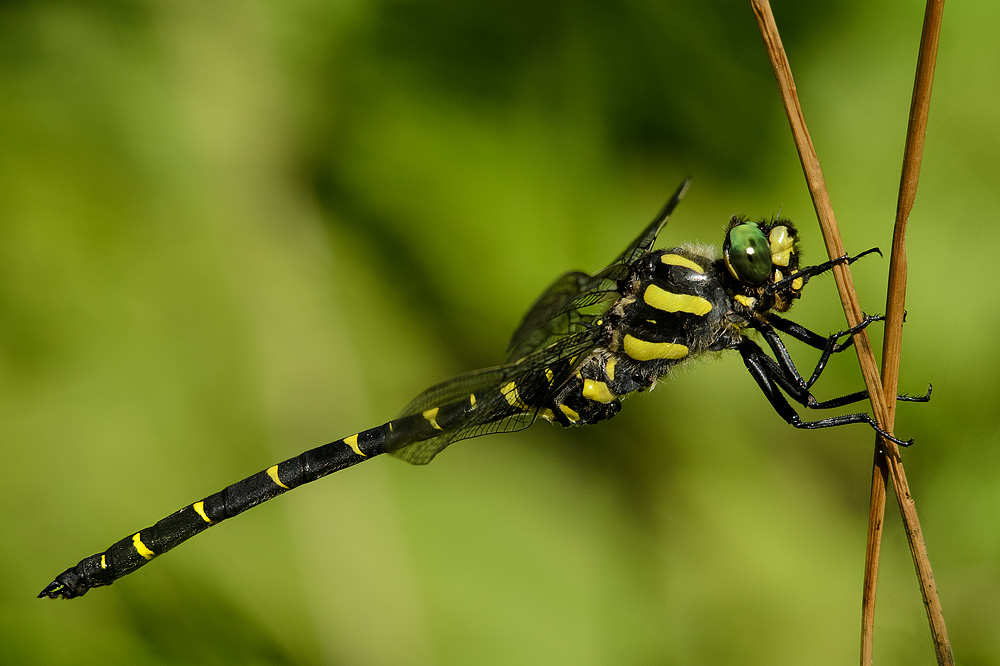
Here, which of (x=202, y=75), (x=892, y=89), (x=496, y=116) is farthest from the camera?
(x=202, y=75)

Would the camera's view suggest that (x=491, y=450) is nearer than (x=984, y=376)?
No

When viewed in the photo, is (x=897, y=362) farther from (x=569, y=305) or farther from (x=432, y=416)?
(x=432, y=416)

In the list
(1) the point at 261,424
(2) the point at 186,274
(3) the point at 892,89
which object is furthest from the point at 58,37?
(3) the point at 892,89

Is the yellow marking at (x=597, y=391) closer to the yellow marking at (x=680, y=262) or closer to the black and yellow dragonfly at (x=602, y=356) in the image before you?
the black and yellow dragonfly at (x=602, y=356)

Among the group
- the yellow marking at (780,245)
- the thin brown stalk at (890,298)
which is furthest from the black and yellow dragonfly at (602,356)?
the thin brown stalk at (890,298)

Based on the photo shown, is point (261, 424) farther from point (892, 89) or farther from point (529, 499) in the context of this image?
point (892, 89)

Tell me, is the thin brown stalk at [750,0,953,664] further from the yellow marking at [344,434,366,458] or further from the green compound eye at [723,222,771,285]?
the yellow marking at [344,434,366,458]

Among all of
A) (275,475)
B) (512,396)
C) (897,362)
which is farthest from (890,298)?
(275,475)
